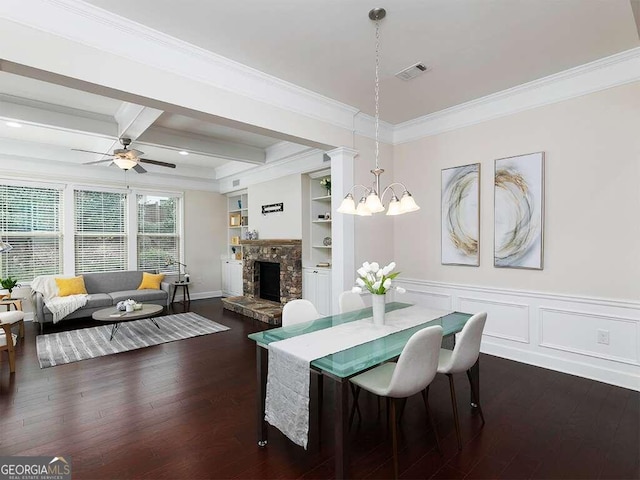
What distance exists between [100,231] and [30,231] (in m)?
1.04

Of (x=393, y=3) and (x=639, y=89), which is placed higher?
(x=393, y=3)

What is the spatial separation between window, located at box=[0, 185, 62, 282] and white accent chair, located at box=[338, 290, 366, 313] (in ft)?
19.0

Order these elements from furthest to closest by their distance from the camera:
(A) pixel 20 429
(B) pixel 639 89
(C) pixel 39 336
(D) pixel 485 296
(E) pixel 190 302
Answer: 1. (E) pixel 190 302
2. (C) pixel 39 336
3. (D) pixel 485 296
4. (B) pixel 639 89
5. (A) pixel 20 429

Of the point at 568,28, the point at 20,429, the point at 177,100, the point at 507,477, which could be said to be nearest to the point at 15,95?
the point at 177,100

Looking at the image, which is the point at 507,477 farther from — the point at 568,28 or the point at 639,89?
the point at 639,89

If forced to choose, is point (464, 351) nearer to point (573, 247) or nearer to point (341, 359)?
point (341, 359)

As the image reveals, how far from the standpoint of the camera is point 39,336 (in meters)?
4.66

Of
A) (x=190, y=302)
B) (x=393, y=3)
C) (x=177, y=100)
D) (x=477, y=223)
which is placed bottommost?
(x=190, y=302)

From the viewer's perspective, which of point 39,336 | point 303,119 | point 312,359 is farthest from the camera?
point 39,336

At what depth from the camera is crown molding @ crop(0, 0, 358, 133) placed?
2090 mm

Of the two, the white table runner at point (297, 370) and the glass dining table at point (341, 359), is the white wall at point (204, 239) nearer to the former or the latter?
the glass dining table at point (341, 359)

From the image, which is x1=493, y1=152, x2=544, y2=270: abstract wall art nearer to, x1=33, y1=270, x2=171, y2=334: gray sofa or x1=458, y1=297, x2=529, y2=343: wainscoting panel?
x1=458, y1=297, x2=529, y2=343: wainscoting panel

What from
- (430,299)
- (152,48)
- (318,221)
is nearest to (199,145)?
(318,221)

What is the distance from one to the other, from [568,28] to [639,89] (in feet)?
3.36
